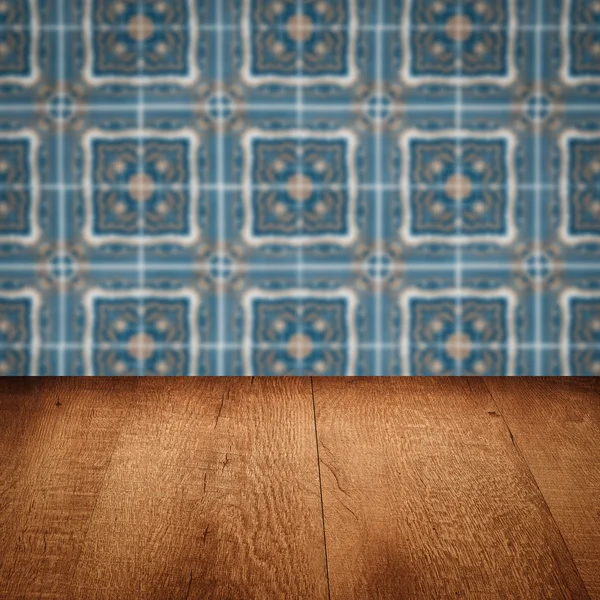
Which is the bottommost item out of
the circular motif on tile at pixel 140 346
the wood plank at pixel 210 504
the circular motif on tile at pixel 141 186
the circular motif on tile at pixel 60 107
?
the wood plank at pixel 210 504

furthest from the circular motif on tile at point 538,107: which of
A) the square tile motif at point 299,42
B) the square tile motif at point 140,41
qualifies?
the square tile motif at point 140,41

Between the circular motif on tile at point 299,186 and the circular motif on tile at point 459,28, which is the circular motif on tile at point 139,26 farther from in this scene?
the circular motif on tile at point 459,28

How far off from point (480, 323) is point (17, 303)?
67 centimetres

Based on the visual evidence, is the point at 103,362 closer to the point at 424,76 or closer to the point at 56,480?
the point at 56,480

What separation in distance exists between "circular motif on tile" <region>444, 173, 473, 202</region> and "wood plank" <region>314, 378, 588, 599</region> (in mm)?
282

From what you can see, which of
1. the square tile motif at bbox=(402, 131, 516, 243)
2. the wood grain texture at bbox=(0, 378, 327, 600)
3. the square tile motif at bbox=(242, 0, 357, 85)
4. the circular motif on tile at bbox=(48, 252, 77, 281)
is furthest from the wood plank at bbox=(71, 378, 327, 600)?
the square tile motif at bbox=(242, 0, 357, 85)

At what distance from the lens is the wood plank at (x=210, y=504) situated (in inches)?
26.1

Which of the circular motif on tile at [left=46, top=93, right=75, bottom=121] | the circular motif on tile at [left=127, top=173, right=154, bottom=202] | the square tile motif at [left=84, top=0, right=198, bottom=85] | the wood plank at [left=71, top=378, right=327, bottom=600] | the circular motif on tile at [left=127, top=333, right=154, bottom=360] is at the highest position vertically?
the square tile motif at [left=84, top=0, right=198, bottom=85]

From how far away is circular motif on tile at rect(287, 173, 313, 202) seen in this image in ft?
3.74

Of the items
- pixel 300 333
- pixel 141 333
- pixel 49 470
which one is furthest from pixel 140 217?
pixel 49 470

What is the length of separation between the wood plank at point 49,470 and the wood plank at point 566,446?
453 mm

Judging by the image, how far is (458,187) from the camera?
3.75 feet

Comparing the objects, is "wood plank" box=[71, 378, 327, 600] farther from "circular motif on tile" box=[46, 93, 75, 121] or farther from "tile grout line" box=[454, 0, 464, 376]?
"circular motif on tile" box=[46, 93, 75, 121]

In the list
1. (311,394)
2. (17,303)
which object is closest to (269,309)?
(311,394)
